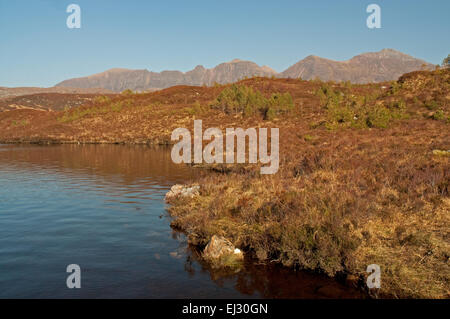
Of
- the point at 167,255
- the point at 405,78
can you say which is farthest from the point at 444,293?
the point at 405,78

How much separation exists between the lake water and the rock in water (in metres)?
0.33

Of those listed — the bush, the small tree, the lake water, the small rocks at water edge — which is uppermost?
the small tree

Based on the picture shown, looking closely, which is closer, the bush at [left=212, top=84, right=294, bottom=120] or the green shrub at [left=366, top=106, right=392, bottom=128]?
the green shrub at [left=366, top=106, right=392, bottom=128]

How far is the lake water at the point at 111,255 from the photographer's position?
295 inches

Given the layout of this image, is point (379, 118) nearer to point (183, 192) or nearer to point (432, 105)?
point (432, 105)

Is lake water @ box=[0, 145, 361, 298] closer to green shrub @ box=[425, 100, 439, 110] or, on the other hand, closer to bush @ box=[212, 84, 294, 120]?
green shrub @ box=[425, 100, 439, 110]

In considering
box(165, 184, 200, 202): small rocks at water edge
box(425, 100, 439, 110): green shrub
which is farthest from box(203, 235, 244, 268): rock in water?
box(425, 100, 439, 110): green shrub

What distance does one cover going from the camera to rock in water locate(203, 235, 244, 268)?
8867 mm

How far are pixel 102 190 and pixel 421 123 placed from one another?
2448 cm

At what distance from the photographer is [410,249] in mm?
8125

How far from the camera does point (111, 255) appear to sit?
31.4 ft

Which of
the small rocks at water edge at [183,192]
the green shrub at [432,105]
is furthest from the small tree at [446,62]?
the small rocks at water edge at [183,192]

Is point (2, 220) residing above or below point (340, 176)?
below
